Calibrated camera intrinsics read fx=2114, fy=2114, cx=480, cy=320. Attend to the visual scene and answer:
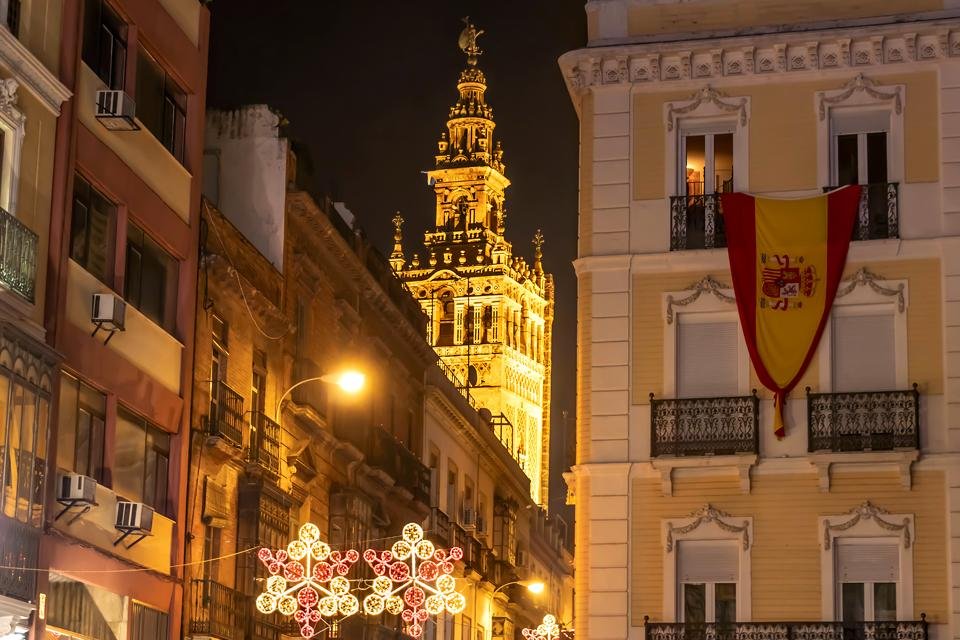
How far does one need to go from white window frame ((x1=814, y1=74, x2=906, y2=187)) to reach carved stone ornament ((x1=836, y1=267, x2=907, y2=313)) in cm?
163

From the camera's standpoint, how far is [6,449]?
2600cm

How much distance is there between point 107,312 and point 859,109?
1270cm

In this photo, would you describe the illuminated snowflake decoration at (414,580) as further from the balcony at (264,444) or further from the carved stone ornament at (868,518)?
the carved stone ornament at (868,518)

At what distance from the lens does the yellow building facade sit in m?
32.7

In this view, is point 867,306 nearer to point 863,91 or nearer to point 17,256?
point 863,91

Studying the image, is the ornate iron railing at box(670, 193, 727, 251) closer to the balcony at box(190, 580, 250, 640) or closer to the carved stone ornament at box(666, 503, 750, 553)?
the carved stone ornament at box(666, 503, 750, 553)

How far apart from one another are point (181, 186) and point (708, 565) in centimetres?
1049

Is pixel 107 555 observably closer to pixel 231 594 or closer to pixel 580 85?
pixel 231 594

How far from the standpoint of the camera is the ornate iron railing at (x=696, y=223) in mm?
34438

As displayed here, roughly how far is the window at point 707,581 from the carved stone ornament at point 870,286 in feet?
14.6

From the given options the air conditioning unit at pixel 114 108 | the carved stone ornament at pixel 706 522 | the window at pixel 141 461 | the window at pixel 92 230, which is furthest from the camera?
the carved stone ornament at pixel 706 522

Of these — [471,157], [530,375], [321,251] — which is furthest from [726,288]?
[530,375]

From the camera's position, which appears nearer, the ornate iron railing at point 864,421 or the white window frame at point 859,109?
the ornate iron railing at point 864,421

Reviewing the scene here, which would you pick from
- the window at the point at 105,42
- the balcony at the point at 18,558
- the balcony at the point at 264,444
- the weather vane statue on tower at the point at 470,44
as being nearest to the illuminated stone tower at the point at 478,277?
the weather vane statue on tower at the point at 470,44
